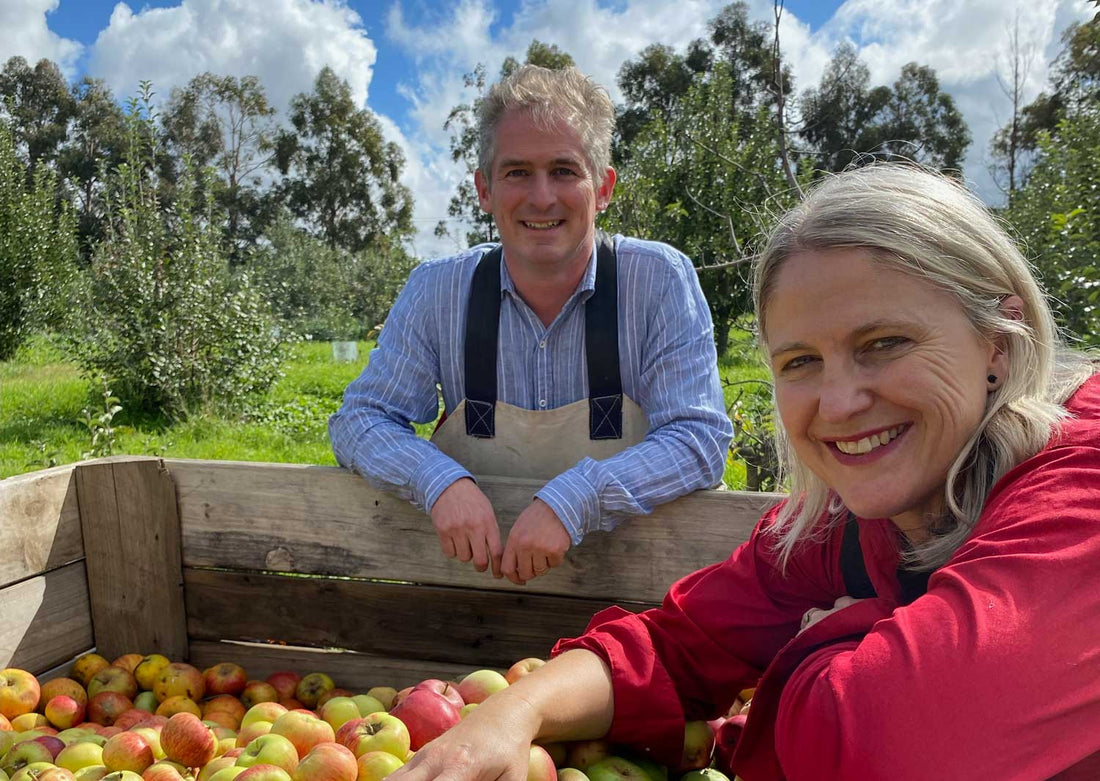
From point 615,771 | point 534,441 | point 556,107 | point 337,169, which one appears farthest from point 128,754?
point 337,169

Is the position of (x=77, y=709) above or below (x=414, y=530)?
below

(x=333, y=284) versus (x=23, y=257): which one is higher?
(x=333, y=284)

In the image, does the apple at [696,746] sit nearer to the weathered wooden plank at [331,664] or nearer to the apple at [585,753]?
the apple at [585,753]

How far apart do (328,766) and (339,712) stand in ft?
1.47

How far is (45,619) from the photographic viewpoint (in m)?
2.50

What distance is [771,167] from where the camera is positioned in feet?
43.3

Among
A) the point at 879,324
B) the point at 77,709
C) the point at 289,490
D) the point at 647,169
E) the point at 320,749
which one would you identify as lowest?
the point at 77,709

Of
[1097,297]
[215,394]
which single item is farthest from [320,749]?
[215,394]

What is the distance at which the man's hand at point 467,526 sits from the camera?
2184mm

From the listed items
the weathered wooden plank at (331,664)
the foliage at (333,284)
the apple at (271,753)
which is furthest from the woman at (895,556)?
the foliage at (333,284)

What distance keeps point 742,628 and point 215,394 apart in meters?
7.71

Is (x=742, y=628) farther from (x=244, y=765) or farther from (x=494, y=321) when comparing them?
(x=494, y=321)

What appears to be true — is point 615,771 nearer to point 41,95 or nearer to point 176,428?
point 176,428

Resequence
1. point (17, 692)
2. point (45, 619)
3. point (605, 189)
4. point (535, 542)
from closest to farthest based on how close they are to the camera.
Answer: point (535, 542)
point (17, 692)
point (45, 619)
point (605, 189)
